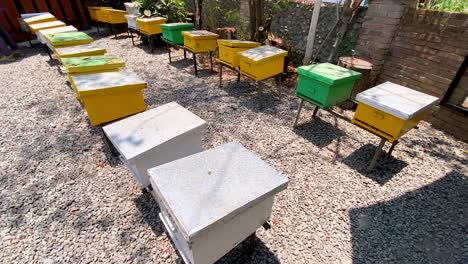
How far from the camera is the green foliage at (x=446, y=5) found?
13.3ft

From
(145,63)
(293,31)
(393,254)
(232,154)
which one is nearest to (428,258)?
(393,254)

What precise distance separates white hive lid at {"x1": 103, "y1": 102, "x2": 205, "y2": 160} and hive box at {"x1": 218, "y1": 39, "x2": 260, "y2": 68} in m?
2.25

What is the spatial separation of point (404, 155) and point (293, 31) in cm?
479

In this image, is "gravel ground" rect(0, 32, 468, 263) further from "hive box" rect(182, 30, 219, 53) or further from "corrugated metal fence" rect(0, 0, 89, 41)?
"corrugated metal fence" rect(0, 0, 89, 41)

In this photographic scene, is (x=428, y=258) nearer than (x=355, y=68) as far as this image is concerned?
Yes

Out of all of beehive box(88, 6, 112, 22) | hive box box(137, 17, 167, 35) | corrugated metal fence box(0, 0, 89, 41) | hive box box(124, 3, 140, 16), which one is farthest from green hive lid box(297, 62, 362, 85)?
corrugated metal fence box(0, 0, 89, 41)

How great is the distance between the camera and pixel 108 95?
9.53ft

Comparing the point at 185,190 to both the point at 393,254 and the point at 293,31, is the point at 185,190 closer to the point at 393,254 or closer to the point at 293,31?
the point at 393,254

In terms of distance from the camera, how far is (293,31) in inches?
271

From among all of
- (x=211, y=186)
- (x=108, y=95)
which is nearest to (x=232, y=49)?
(x=108, y=95)

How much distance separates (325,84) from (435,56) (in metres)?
2.33

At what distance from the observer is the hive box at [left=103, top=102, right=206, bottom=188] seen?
221 cm

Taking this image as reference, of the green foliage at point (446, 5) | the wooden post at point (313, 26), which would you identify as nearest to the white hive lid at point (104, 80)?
the wooden post at point (313, 26)

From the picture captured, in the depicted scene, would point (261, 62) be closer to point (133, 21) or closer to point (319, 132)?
point (319, 132)
